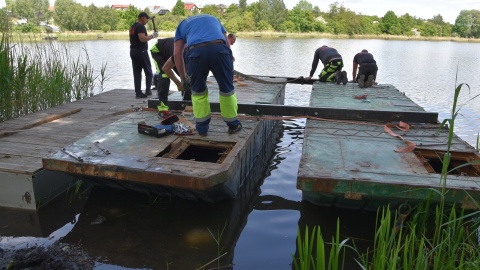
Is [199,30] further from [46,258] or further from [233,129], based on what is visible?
[46,258]

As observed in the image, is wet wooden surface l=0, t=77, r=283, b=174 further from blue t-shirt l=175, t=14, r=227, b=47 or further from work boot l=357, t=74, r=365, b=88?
work boot l=357, t=74, r=365, b=88

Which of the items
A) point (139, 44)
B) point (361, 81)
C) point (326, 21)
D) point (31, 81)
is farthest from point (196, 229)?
point (326, 21)

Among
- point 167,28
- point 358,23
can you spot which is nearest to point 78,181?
point 167,28

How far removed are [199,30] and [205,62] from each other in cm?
37

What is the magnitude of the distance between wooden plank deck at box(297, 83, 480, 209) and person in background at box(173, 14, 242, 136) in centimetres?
105

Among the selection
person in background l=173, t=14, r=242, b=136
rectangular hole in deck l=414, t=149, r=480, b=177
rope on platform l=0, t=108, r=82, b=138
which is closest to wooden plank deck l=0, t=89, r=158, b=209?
Answer: rope on platform l=0, t=108, r=82, b=138

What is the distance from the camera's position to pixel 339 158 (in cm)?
379

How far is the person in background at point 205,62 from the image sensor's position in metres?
4.20

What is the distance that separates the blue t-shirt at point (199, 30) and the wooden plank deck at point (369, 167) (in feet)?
5.07

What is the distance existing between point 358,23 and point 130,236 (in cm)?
6611

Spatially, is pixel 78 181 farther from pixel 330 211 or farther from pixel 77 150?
pixel 330 211

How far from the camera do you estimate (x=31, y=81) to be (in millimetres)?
6785

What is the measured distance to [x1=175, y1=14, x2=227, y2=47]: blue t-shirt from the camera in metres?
4.21

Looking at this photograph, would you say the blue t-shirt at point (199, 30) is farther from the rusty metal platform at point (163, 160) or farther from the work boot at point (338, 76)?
the work boot at point (338, 76)
